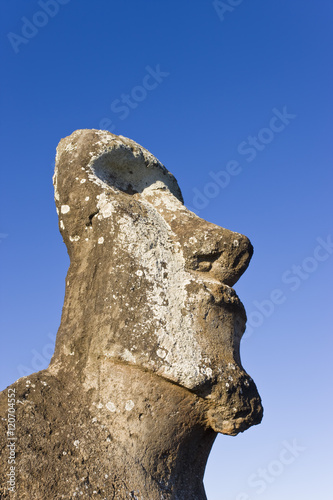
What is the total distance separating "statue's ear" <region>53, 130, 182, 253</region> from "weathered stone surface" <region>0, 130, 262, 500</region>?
0.6 inches

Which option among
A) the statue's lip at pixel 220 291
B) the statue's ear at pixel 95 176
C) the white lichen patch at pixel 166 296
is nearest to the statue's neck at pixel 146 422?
the white lichen patch at pixel 166 296

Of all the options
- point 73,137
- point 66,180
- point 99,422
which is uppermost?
point 73,137

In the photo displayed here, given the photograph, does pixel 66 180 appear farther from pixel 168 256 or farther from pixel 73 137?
pixel 168 256

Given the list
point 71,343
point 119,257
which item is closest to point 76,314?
point 71,343

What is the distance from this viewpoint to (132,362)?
4082 millimetres

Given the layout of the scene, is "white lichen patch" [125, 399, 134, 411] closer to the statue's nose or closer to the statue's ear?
→ the statue's nose

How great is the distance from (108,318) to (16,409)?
2.96 ft

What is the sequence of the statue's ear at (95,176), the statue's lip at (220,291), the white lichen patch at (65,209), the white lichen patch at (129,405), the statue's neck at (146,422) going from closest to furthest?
1. the statue's neck at (146,422)
2. the white lichen patch at (129,405)
3. the statue's lip at (220,291)
4. the statue's ear at (95,176)
5. the white lichen patch at (65,209)

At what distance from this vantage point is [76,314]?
14.8 feet

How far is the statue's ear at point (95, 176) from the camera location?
15.4ft

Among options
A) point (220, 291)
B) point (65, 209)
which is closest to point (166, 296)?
point (220, 291)

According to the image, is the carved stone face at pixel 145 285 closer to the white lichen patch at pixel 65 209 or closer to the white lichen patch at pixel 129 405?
the white lichen patch at pixel 65 209

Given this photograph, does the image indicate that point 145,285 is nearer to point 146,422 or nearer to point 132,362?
point 132,362

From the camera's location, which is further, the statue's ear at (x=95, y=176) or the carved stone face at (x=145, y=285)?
the statue's ear at (x=95, y=176)
